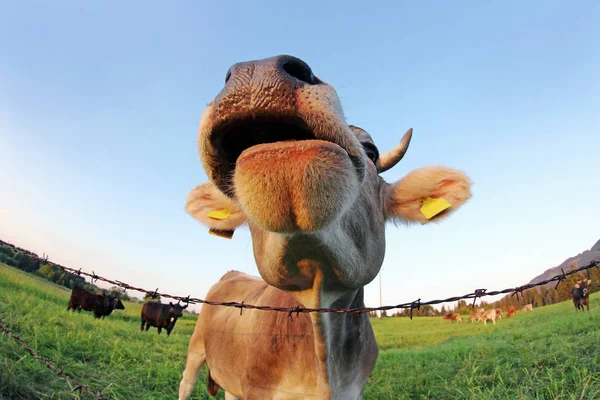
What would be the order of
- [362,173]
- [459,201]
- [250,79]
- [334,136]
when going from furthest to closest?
[459,201] < [362,173] < [334,136] < [250,79]

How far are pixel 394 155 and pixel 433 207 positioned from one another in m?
0.79

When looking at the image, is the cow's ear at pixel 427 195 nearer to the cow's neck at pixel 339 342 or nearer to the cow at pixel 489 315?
the cow's neck at pixel 339 342

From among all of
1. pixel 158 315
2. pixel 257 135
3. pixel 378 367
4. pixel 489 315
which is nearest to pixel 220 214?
pixel 257 135

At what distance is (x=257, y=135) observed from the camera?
1.76 metres

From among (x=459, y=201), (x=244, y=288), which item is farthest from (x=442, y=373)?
(x=459, y=201)

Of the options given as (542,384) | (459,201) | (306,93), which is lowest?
(542,384)

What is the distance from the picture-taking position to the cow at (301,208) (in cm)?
161

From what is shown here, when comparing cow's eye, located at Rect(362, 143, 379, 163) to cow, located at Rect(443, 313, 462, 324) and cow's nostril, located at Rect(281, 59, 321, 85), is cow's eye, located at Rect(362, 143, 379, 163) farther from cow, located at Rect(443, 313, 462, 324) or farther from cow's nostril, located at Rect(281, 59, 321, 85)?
cow, located at Rect(443, 313, 462, 324)

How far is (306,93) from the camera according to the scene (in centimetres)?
163

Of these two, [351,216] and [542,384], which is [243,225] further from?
[542,384]

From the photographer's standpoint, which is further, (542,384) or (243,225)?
(542,384)

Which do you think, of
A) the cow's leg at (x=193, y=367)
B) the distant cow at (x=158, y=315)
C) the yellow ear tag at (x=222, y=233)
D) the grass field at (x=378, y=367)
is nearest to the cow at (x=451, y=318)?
the grass field at (x=378, y=367)

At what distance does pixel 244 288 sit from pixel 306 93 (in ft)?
18.1

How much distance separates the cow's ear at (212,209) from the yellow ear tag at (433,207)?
1.66 m
